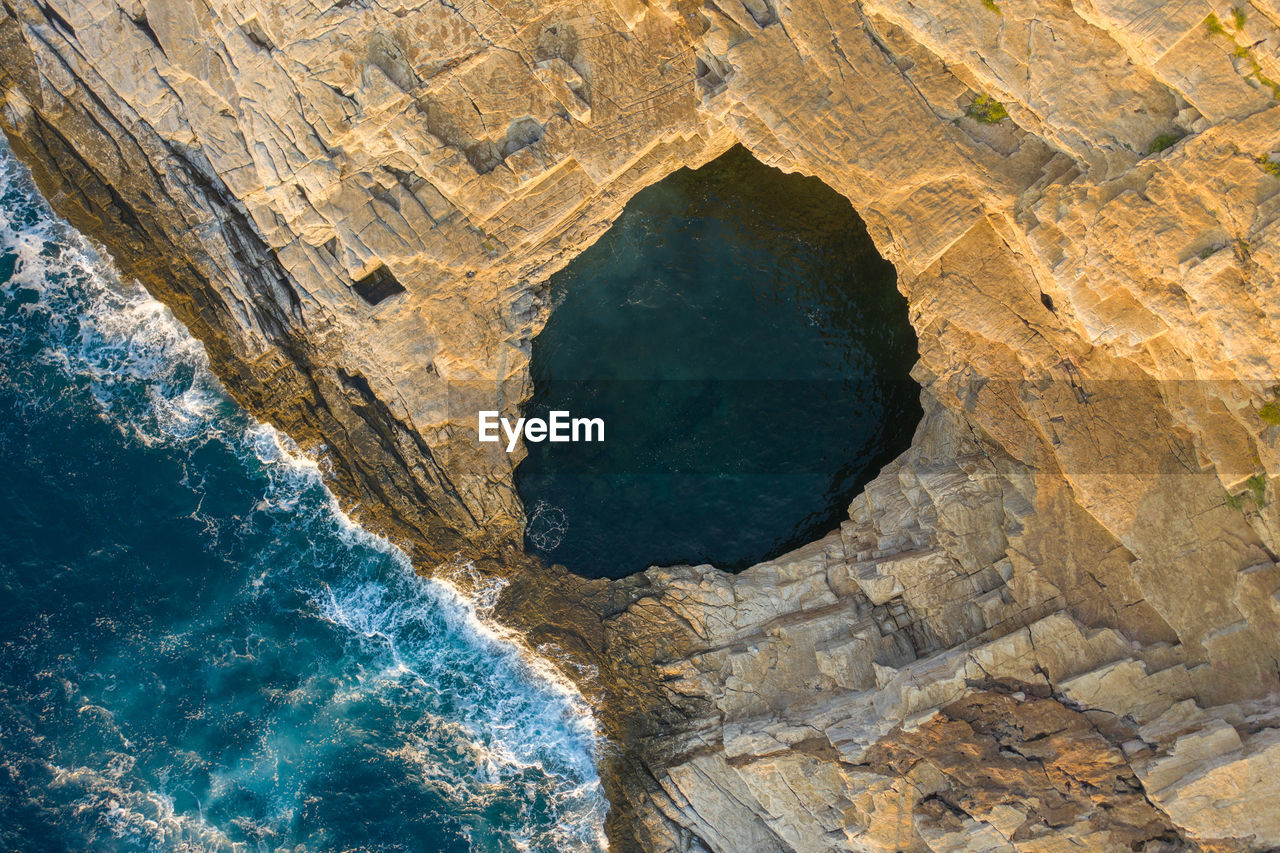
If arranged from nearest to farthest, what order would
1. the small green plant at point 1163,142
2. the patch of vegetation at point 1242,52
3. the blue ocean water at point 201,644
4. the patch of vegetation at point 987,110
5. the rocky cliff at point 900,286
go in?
the patch of vegetation at point 1242,52, the small green plant at point 1163,142, the rocky cliff at point 900,286, the patch of vegetation at point 987,110, the blue ocean water at point 201,644

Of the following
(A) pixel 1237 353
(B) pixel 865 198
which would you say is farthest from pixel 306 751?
(A) pixel 1237 353

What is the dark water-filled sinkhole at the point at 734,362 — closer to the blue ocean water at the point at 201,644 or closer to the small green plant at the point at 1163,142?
the blue ocean water at the point at 201,644

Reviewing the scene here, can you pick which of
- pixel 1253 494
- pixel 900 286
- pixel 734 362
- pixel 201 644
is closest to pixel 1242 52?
pixel 900 286

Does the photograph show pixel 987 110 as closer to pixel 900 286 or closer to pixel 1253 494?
pixel 900 286

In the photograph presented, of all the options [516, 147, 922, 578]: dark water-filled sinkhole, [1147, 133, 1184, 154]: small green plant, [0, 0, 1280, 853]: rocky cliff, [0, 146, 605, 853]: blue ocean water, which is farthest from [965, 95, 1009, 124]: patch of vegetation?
[0, 146, 605, 853]: blue ocean water

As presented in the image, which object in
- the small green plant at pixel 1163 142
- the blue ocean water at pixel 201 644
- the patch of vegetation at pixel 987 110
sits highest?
the patch of vegetation at pixel 987 110

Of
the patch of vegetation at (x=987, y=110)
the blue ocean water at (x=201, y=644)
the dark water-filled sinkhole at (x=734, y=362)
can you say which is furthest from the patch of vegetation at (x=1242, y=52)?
the blue ocean water at (x=201, y=644)

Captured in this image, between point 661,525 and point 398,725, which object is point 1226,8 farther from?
point 398,725
